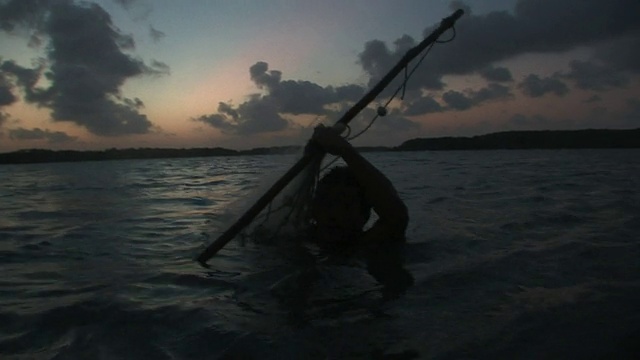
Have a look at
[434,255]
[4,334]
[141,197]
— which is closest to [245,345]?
[4,334]

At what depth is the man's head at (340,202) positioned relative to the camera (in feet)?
22.4

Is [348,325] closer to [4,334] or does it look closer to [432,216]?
[4,334]

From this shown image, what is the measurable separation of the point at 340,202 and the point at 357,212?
0.30 metres

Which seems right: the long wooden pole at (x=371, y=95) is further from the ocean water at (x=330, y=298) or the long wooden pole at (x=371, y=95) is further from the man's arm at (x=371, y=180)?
the ocean water at (x=330, y=298)

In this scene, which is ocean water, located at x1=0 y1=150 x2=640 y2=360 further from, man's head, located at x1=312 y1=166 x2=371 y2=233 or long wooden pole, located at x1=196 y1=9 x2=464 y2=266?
man's head, located at x1=312 y1=166 x2=371 y2=233

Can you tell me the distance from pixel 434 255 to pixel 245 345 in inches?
152

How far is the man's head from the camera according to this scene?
681 centimetres

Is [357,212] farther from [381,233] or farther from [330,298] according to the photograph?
[330,298]

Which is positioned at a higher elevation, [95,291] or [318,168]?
[318,168]

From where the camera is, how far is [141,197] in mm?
17844

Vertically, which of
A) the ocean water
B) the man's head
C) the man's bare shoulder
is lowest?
the ocean water

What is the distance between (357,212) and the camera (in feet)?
22.7

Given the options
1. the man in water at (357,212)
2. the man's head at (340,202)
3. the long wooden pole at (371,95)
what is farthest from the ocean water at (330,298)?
the man's head at (340,202)

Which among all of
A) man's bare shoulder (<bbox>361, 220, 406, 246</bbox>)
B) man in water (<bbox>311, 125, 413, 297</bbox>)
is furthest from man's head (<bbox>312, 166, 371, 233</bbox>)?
man's bare shoulder (<bbox>361, 220, 406, 246</bbox>)
